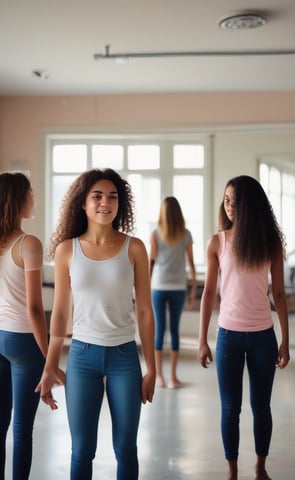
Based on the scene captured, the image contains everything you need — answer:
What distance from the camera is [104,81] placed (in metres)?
6.01

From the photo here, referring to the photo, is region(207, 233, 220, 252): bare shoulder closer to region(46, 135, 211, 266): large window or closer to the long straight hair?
the long straight hair

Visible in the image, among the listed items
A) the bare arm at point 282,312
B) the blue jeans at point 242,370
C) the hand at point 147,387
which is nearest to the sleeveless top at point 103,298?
the hand at point 147,387

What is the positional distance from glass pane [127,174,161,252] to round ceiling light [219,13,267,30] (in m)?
2.73

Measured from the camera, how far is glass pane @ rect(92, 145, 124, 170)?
6887mm

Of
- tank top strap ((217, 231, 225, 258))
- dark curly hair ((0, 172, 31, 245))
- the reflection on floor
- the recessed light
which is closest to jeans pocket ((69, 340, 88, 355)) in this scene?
dark curly hair ((0, 172, 31, 245))

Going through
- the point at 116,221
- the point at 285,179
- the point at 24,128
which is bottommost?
the point at 116,221

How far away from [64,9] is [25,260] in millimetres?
2560

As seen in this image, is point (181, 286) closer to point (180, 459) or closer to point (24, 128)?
point (180, 459)

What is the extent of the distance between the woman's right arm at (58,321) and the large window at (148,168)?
15.6 feet

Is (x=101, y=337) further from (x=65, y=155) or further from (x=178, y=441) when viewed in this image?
(x=65, y=155)

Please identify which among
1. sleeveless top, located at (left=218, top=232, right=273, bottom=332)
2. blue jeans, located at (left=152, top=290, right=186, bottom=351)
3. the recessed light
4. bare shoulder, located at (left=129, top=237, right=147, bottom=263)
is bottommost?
blue jeans, located at (left=152, top=290, right=186, bottom=351)

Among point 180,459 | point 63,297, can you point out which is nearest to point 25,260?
point 63,297

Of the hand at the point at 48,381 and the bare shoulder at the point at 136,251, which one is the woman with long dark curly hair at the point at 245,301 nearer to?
the bare shoulder at the point at 136,251

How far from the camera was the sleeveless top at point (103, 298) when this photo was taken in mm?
1950
